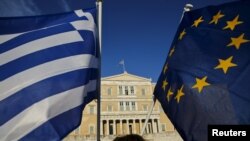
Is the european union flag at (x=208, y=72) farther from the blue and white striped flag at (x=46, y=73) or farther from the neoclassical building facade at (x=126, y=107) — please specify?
the neoclassical building facade at (x=126, y=107)

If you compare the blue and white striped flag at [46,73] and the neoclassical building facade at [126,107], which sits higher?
the neoclassical building facade at [126,107]

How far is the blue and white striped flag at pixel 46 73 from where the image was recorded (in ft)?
15.4

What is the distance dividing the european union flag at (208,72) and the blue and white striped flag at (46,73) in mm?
1525

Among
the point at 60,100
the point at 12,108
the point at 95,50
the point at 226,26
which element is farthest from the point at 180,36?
the point at 12,108

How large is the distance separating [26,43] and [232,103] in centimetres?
363

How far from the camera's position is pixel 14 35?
18.5 feet

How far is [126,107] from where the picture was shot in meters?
53.0

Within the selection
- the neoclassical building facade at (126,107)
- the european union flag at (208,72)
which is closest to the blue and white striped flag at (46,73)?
the european union flag at (208,72)

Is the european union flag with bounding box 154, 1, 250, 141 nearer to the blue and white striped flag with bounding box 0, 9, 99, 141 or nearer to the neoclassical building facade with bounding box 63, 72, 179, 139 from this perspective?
the blue and white striped flag with bounding box 0, 9, 99, 141

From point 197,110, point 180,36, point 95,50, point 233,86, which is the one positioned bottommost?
point 197,110

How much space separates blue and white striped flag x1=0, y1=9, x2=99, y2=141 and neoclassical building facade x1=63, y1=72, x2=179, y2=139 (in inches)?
1768

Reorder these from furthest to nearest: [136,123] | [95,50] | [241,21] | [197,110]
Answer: [136,123] → [95,50] → [241,21] → [197,110]

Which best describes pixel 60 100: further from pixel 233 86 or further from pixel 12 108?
pixel 233 86

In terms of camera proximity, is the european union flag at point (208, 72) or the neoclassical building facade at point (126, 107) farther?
the neoclassical building facade at point (126, 107)
